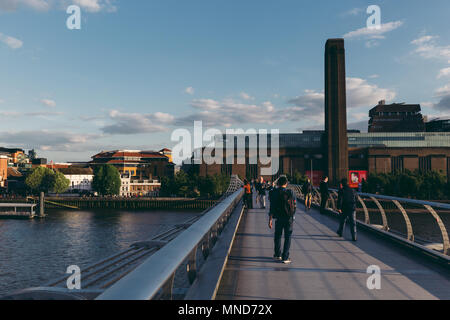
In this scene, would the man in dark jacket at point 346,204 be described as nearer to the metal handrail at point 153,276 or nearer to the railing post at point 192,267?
the railing post at point 192,267

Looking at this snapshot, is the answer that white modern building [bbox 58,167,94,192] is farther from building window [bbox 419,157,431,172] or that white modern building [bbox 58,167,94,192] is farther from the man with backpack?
the man with backpack

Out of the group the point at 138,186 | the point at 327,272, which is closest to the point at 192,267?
the point at 327,272

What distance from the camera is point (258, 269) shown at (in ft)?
19.7

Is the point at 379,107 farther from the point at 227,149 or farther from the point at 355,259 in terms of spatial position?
the point at 355,259

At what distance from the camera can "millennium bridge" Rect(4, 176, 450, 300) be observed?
246 cm

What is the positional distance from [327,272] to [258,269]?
109cm

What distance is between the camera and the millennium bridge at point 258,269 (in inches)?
97.0

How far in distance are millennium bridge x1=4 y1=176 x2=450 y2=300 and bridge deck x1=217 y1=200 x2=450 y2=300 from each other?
0.5 inches

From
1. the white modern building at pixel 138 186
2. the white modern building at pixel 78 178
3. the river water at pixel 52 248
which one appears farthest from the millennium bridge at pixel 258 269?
the white modern building at pixel 78 178

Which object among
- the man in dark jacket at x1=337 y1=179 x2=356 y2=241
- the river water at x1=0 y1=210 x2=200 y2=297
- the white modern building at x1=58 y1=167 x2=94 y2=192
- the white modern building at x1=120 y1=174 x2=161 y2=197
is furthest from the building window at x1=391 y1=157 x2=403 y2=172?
the man in dark jacket at x1=337 y1=179 x2=356 y2=241

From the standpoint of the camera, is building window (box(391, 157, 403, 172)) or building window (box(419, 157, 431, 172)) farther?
building window (box(391, 157, 403, 172))

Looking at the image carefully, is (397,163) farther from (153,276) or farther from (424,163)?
(153,276)

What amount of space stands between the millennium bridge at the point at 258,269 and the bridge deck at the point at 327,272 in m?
0.01
